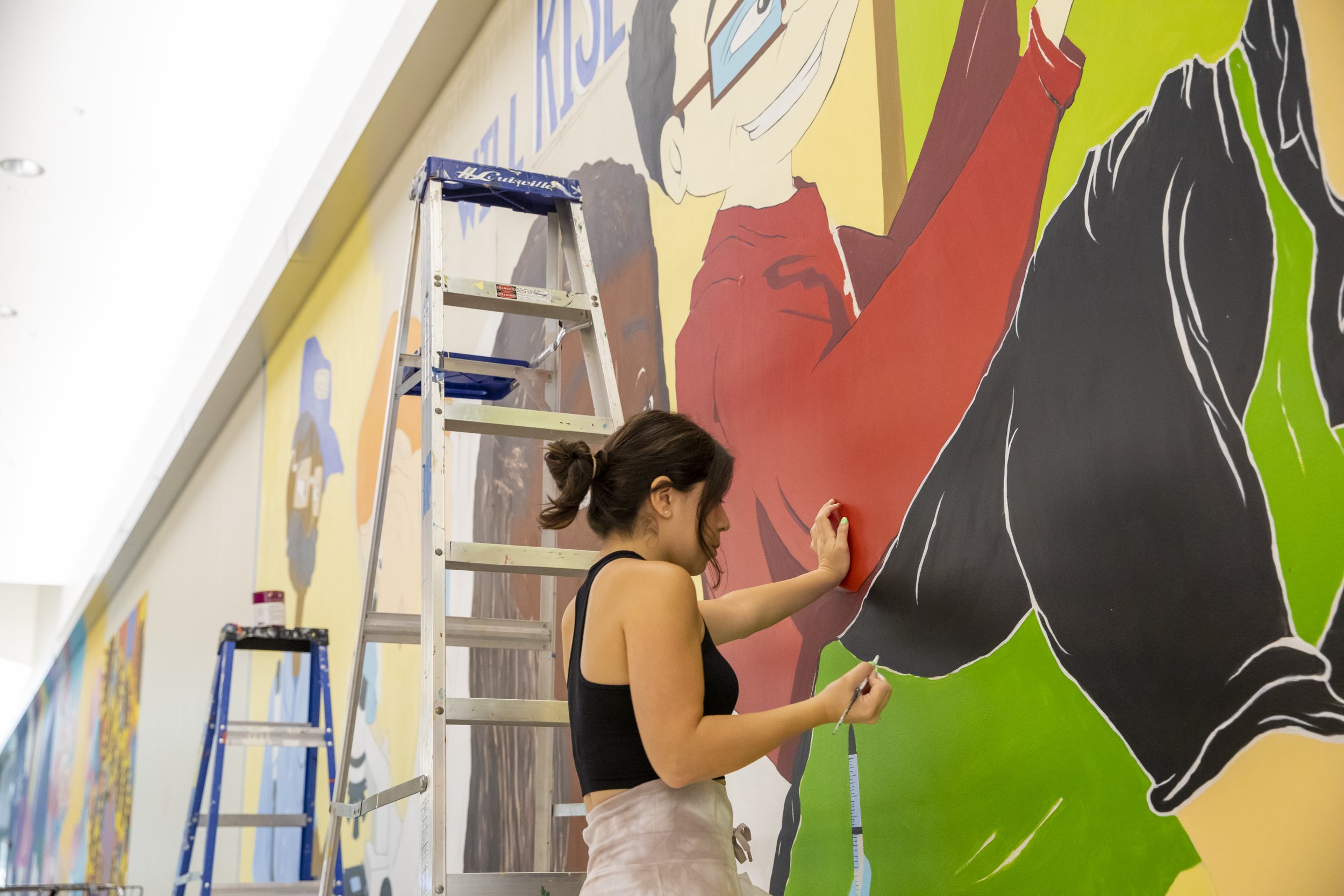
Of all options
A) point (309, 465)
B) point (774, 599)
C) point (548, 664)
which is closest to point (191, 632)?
point (309, 465)

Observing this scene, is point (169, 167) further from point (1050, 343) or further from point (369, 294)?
point (1050, 343)

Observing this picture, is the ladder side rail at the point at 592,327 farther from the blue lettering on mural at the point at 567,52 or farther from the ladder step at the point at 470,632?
the blue lettering on mural at the point at 567,52

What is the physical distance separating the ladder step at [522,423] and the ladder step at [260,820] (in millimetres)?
2119

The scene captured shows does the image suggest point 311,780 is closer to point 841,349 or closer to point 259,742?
point 259,742

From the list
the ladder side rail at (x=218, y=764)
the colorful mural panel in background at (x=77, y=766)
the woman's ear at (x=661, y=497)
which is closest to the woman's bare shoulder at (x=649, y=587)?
the woman's ear at (x=661, y=497)

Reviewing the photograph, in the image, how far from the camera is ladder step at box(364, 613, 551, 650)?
7.50ft

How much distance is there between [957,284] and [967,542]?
1.23 ft

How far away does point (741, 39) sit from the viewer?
234 cm

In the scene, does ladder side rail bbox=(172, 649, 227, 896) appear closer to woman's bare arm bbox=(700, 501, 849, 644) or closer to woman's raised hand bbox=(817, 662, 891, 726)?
woman's bare arm bbox=(700, 501, 849, 644)

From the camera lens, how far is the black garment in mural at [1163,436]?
117cm

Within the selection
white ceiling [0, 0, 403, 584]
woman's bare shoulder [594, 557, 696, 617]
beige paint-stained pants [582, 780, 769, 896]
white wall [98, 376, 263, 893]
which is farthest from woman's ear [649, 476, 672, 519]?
white wall [98, 376, 263, 893]

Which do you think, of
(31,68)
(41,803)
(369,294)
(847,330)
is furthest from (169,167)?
(41,803)

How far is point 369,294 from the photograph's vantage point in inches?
191

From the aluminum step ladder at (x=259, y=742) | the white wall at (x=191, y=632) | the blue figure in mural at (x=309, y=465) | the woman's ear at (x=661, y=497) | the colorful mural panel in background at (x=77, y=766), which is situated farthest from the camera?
the colorful mural panel in background at (x=77, y=766)
